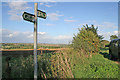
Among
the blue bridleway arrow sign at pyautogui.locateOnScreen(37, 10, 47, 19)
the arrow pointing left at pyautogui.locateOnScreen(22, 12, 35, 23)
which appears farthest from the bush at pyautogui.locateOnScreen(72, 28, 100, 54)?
the arrow pointing left at pyautogui.locateOnScreen(22, 12, 35, 23)

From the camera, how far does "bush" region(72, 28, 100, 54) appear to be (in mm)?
12695

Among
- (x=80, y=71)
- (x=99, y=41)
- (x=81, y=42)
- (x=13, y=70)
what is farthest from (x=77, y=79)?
(x=99, y=41)

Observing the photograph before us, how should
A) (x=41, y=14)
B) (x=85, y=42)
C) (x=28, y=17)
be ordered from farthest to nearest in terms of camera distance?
1. (x=85, y=42)
2. (x=41, y=14)
3. (x=28, y=17)

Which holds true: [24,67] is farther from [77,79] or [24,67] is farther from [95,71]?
[95,71]

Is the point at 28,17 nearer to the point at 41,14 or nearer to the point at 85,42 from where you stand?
the point at 41,14

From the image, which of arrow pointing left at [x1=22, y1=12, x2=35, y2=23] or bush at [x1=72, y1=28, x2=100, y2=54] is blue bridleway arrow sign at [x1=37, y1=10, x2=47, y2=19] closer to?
arrow pointing left at [x1=22, y1=12, x2=35, y2=23]

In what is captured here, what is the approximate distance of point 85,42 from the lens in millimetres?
13156

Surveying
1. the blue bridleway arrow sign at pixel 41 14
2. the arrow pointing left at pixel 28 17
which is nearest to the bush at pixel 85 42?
the blue bridleway arrow sign at pixel 41 14

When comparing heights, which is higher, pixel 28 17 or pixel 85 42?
pixel 28 17

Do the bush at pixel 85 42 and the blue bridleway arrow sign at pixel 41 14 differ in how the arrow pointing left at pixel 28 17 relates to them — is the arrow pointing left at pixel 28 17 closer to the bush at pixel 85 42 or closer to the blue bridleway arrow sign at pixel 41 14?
the blue bridleway arrow sign at pixel 41 14

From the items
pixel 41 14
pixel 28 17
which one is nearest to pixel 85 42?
pixel 41 14

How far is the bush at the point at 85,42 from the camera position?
12.7m

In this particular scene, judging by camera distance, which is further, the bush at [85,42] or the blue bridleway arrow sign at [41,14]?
the bush at [85,42]

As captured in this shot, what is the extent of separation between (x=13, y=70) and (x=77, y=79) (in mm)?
2781
